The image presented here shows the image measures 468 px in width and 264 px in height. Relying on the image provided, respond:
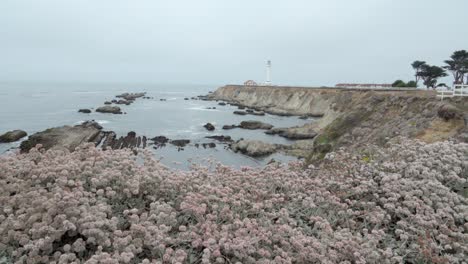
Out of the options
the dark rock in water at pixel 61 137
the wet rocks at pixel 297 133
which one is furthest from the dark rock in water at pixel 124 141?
the wet rocks at pixel 297 133

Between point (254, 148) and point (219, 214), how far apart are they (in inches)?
1092

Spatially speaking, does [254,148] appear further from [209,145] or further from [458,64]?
[458,64]

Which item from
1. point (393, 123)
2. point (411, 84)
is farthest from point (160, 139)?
point (411, 84)

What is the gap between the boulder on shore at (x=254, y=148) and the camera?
104 ft

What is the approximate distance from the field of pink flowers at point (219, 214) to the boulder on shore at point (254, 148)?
82.2ft

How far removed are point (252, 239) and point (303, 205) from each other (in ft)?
5.30

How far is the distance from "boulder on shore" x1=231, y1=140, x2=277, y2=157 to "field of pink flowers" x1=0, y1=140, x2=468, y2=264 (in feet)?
82.2

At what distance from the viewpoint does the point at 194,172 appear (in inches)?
220

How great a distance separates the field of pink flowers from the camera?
3.49 meters

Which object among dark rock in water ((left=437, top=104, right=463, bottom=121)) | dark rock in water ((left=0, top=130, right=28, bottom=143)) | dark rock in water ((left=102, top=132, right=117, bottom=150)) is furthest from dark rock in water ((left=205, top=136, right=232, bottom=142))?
dark rock in water ((left=437, top=104, right=463, bottom=121))

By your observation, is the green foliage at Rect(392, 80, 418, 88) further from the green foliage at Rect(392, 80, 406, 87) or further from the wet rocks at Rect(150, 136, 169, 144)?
the wet rocks at Rect(150, 136, 169, 144)

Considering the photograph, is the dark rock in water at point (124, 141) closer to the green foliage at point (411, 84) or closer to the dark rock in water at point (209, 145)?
the dark rock in water at point (209, 145)

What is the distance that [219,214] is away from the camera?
4.43 meters

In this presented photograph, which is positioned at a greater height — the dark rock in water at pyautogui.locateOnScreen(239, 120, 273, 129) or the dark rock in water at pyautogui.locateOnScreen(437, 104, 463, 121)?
the dark rock in water at pyautogui.locateOnScreen(437, 104, 463, 121)
